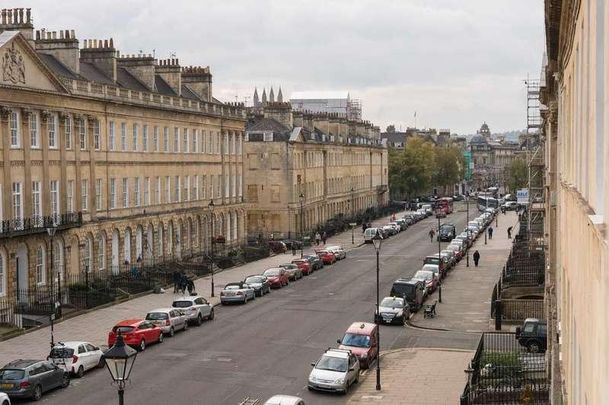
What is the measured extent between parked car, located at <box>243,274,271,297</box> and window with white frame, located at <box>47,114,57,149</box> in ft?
44.2

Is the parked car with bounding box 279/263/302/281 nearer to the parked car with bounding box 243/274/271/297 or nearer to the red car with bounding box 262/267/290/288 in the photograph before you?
the red car with bounding box 262/267/290/288

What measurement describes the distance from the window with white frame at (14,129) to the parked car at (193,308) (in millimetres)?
11426

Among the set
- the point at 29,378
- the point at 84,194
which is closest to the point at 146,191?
the point at 84,194

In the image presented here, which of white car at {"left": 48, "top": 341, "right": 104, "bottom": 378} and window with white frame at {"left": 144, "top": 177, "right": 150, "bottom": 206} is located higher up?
window with white frame at {"left": 144, "top": 177, "right": 150, "bottom": 206}

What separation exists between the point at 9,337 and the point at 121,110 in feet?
73.3

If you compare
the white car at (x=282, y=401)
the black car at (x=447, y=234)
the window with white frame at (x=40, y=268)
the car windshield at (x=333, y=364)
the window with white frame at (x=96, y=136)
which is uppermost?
the window with white frame at (x=96, y=136)

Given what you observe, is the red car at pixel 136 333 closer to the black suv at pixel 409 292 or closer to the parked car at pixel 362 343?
the parked car at pixel 362 343

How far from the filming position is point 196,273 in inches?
2518

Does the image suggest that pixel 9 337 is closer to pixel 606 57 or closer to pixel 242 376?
pixel 242 376

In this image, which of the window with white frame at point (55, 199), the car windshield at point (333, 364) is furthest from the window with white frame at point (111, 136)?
the car windshield at point (333, 364)

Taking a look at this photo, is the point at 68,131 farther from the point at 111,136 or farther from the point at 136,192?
the point at 136,192

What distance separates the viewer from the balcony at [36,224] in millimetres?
43719

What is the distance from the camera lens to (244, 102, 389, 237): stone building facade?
9306cm

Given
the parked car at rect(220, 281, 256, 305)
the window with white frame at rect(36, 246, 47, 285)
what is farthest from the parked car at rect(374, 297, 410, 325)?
the window with white frame at rect(36, 246, 47, 285)
